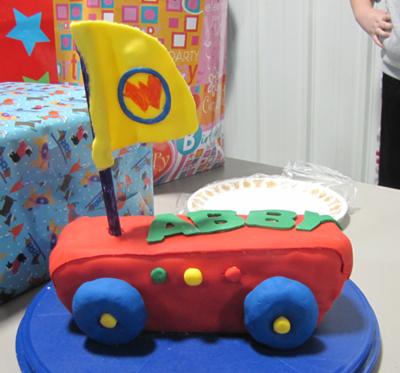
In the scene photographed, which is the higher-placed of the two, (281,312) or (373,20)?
(373,20)

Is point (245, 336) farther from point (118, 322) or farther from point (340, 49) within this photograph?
point (340, 49)

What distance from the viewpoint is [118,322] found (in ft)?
1.19

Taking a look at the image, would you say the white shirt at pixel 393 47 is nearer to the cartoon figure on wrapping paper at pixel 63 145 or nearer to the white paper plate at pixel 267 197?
the white paper plate at pixel 267 197

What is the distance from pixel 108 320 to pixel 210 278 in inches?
2.9

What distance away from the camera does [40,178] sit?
1.55 feet

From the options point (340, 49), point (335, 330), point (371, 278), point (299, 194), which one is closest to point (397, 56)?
point (340, 49)

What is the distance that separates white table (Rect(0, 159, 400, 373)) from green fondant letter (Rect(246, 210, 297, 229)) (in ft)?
0.39

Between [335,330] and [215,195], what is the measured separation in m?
0.30

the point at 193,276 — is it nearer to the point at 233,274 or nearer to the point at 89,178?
the point at 233,274

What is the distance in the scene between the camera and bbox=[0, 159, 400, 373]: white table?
418mm

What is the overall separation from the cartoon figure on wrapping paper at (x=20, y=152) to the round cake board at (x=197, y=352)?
0.13m

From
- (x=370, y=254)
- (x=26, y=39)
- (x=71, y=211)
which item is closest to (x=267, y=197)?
(x=370, y=254)

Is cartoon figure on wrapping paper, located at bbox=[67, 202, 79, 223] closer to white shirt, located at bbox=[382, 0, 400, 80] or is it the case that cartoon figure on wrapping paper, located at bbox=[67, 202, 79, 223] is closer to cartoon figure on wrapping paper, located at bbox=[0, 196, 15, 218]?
cartoon figure on wrapping paper, located at bbox=[0, 196, 15, 218]

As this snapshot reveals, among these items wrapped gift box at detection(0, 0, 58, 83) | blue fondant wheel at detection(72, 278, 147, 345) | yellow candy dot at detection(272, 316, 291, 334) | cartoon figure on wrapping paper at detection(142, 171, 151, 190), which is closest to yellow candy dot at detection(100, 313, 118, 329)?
blue fondant wheel at detection(72, 278, 147, 345)
